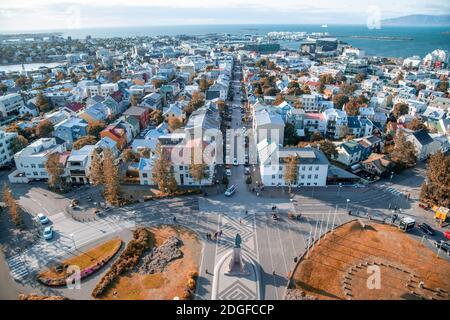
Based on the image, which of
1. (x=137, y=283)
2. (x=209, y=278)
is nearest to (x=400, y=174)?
(x=209, y=278)

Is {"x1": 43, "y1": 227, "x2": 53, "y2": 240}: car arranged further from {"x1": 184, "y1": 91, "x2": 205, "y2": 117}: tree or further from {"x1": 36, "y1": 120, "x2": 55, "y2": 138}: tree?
{"x1": 184, "y1": 91, "x2": 205, "y2": 117}: tree

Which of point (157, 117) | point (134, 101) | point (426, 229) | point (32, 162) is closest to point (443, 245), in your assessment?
point (426, 229)

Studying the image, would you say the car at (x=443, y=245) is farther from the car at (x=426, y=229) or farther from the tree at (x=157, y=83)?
the tree at (x=157, y=83)

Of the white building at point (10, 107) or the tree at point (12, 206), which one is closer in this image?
the tree at point (12, 206)

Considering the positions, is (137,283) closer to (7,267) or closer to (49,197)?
(7,267)

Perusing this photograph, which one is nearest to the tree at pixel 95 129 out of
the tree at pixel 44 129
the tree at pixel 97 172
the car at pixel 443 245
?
the tree at pixel 44 129

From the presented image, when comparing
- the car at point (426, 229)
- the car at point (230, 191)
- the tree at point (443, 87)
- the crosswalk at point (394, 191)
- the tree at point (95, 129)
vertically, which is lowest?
the car at point (426, 229)

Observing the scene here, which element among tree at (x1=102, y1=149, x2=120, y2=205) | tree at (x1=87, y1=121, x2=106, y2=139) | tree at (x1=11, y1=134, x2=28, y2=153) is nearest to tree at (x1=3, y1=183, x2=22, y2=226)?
tree at (x1=102, y1=149, x2=120, y2=205)
